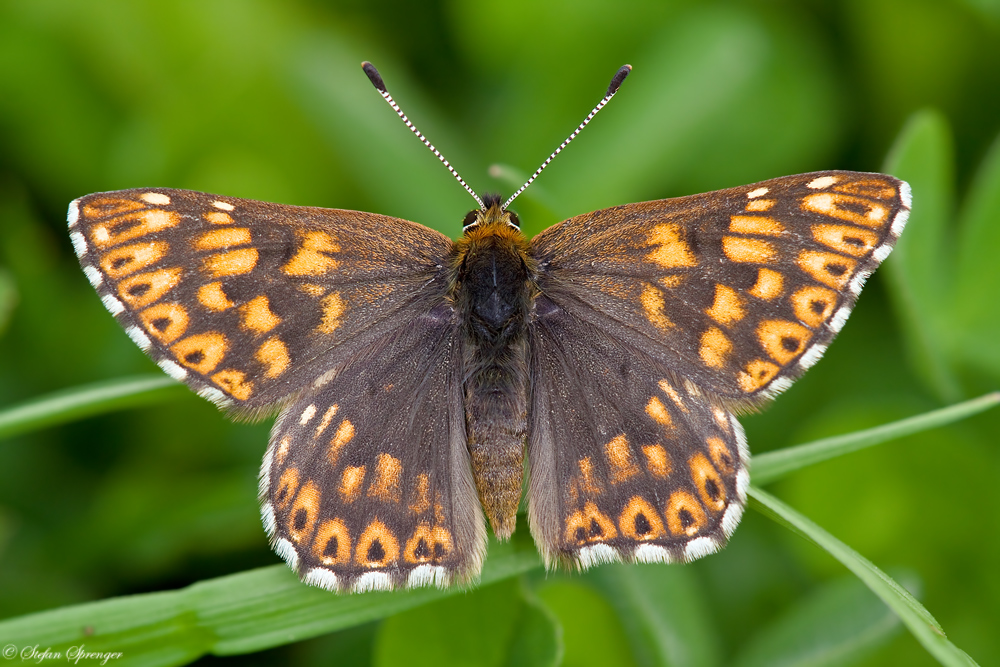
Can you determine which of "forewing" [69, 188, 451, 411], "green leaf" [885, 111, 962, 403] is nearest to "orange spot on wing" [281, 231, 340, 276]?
"forewing" [69, 188, 451, 411]

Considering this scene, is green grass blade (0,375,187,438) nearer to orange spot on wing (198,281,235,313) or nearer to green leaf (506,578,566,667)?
orange spot on wing (198,281,235,313)

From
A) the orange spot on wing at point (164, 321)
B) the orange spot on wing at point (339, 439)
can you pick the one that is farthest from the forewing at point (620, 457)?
the orange spot on wing at point (164, 321)

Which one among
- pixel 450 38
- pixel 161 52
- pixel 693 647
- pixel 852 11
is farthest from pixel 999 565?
pixel 161 52

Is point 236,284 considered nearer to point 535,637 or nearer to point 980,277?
point 535,637

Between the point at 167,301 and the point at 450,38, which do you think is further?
the point at 450,38

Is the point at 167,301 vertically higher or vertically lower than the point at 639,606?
higher

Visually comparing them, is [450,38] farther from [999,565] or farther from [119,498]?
[999,565]

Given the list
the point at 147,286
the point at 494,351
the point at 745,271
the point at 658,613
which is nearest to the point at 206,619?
the point at 147,286

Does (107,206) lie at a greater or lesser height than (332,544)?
greater
